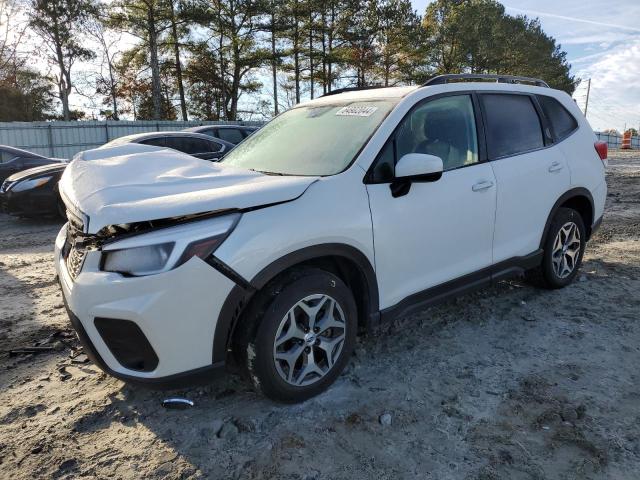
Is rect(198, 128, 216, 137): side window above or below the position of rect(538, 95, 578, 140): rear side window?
above

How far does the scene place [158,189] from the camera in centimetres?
258

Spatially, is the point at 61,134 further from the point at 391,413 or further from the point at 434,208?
the point at 391,413

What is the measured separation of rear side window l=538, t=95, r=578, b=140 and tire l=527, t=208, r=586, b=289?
2.22ft

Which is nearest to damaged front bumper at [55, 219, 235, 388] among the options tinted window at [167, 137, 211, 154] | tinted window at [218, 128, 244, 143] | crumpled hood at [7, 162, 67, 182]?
tinted window at [167, 137, 211, 154]

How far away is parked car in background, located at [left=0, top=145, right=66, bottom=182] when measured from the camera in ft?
32.6

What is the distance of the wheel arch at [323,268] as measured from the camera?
7.97ft

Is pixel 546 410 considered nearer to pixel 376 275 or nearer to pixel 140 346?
pixel 376 275

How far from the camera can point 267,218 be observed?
2.48m

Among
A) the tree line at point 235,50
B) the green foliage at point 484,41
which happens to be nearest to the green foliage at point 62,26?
the tree line at point 235,50

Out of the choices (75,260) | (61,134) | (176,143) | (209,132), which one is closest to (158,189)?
(75,260)

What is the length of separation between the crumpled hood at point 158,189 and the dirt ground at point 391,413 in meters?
1.12

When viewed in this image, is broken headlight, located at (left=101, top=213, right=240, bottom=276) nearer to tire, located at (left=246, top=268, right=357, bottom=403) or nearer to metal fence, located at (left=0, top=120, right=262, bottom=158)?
tire, located at (left=246, top=268, right=357, bottom=403)

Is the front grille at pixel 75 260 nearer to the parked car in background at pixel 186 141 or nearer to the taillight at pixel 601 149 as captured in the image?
the taillight at pixel 601 149

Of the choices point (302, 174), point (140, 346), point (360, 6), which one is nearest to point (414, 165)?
point (302, 174)
